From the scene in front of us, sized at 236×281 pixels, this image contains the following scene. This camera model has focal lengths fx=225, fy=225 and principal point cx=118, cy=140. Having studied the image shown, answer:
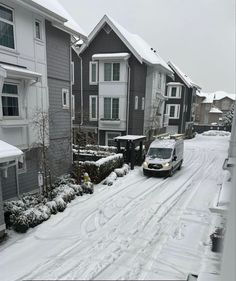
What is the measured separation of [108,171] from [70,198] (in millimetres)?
4650

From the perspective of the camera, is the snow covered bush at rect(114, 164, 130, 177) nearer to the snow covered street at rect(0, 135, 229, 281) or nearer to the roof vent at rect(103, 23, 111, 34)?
the snow covered street at rect(0, 135, 229, 281)

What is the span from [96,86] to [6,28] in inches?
513

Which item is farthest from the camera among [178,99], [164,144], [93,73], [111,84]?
[178,99]

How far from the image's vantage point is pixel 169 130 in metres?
39.5

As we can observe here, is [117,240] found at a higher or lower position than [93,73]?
lower

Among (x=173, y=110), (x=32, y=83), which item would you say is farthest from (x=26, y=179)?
(x=173, y=110)

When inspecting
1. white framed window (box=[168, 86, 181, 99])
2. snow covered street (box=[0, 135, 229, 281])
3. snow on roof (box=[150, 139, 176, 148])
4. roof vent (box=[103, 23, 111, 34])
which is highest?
roof vent (box=[103, 23, 111, 34])

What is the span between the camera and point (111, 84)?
70.3 feet

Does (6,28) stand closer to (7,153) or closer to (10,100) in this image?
(10,100)

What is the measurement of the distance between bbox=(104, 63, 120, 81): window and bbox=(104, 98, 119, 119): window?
1.99m

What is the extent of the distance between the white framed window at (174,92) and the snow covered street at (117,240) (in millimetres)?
26263

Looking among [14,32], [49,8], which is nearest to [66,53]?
[49,8]

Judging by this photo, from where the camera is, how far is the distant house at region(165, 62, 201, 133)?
1427 inches

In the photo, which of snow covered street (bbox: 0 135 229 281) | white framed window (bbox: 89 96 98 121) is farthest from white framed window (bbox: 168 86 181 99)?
snow covered street (bbox: 0 135 229 281)
